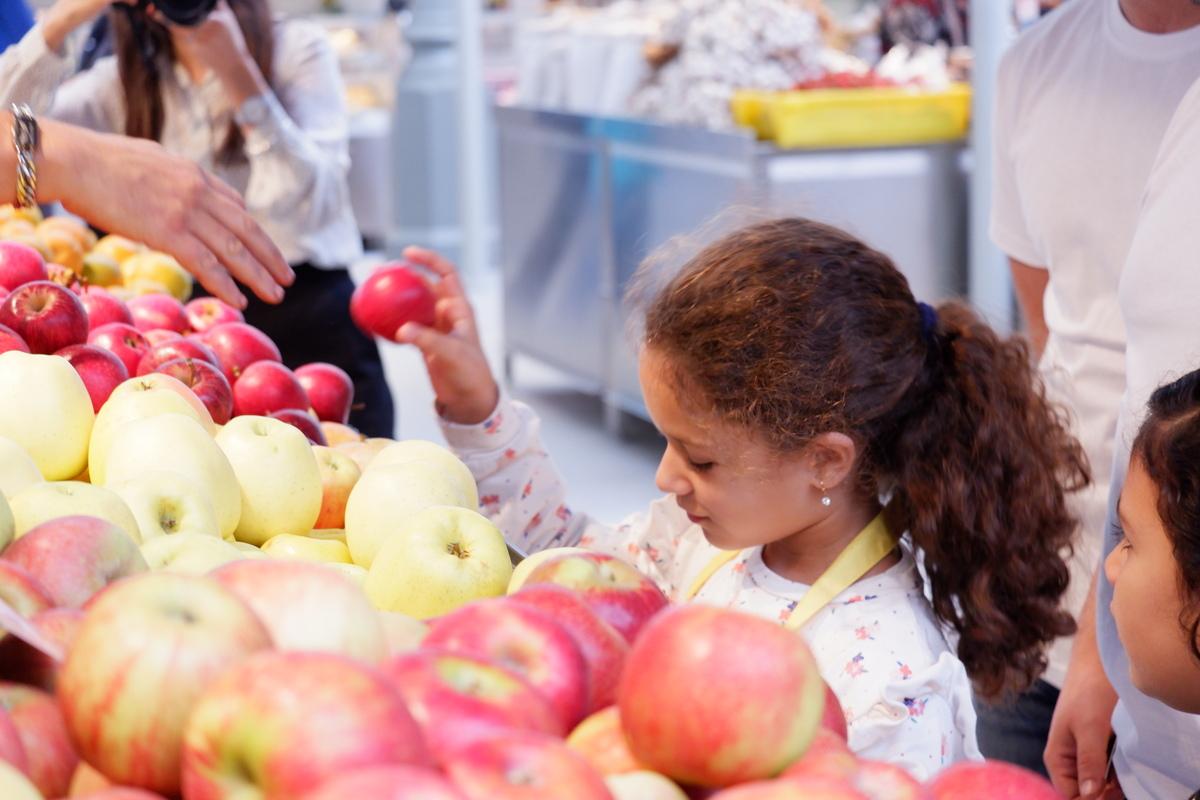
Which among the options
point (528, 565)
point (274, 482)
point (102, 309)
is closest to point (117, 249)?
point (102, 309)

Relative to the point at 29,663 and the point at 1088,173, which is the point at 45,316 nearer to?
the point at 29,663

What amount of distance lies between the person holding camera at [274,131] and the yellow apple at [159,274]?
420mm

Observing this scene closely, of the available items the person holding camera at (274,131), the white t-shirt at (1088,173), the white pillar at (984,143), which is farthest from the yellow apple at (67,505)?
the white pillar at (984,143)

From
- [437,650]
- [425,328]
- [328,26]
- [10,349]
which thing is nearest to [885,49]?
[328,26]

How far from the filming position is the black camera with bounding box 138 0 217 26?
2.50m

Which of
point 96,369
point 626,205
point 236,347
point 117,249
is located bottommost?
point 626,205

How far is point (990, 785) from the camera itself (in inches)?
27.8

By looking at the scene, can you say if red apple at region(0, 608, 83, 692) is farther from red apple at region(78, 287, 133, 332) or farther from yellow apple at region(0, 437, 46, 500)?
red apple at region(78, 287, 133, 332)

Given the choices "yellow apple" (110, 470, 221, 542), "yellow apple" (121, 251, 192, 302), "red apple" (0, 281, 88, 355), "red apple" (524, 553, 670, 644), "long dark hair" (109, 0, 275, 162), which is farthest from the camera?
"long dark hair" (109, 0, 275, 162)

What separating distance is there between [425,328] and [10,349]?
1.69ft

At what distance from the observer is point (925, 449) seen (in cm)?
153

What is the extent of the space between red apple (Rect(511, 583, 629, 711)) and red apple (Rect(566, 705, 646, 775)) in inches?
1.3

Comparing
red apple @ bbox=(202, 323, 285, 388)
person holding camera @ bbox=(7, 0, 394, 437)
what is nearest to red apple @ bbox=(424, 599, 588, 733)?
red apple @ bbox=(202, 323, 285, 388)

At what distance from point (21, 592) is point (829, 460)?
35.3 inches
